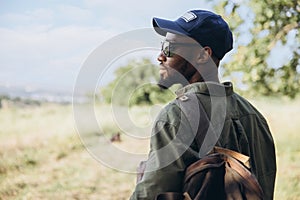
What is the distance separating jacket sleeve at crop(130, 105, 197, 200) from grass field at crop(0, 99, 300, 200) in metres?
3.47

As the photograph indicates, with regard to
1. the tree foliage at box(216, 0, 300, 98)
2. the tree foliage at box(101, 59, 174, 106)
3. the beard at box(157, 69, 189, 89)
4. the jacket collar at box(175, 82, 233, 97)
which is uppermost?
the beard at box(157, 69, 189, 89)

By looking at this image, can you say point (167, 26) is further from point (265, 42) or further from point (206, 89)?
point (265, 42)

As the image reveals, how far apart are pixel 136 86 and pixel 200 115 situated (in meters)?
3.37

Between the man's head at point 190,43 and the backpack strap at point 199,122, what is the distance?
0.37 feet

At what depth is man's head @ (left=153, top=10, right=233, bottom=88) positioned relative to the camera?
4.31ft

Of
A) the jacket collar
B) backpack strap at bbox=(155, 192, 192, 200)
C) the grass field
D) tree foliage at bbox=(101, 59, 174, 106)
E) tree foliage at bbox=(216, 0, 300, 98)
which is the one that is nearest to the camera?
backpack strap at bbox=(155, 192, 192, 200)

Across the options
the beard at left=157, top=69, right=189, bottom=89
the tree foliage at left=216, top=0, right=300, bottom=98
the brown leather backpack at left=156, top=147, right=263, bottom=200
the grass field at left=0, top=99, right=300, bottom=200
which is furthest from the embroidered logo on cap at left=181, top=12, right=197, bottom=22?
the grass field at left=0, top=99, right=300, bottom=200

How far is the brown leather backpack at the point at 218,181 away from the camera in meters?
1.15

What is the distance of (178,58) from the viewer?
1.32m

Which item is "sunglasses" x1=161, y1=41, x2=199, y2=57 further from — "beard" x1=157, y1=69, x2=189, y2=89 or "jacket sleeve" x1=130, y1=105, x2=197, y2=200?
"jacket sleeve" x1=130, y1=105, x2=197, y2=200

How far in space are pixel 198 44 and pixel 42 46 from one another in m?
3.81

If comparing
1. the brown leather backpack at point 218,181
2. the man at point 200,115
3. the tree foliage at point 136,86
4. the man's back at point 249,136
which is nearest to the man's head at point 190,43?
the man at point 200,115

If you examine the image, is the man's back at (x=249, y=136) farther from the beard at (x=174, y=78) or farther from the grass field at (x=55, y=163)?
the grass field at (x=55, y=163)

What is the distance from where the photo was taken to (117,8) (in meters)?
5.12
